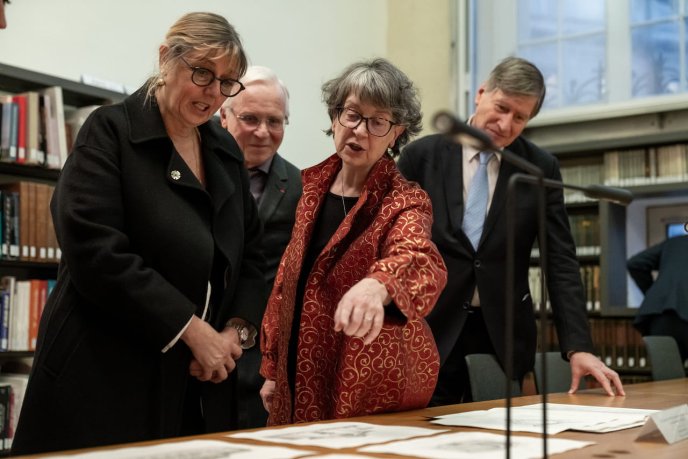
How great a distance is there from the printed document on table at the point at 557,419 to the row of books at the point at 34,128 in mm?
2679

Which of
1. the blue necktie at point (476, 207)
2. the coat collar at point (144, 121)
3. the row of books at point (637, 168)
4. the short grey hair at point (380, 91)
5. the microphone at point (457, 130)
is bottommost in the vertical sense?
the microphone at point (457, 130)

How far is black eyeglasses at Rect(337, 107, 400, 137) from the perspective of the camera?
196 centimetres

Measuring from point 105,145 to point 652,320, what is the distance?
4.07 m

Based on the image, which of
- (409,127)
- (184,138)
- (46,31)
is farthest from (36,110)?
(409,127)

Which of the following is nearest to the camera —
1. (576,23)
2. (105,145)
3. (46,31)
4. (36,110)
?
(105,145)

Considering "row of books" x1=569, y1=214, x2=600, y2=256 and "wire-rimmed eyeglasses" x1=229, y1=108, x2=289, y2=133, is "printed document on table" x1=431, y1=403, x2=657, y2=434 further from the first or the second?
"row of books" x1=569, y1=214, x2=600, y2=256

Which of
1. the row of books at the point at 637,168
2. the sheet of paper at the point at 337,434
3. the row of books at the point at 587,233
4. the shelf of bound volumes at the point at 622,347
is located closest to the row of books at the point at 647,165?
the row of books at the point at 637,168

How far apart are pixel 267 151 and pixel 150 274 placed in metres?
1.09

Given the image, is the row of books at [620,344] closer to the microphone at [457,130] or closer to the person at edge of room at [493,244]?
the person at edge of room at [493,244]

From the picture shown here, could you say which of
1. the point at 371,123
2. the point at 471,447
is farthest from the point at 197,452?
the point at 371,123

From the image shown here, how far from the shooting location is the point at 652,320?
507 cm

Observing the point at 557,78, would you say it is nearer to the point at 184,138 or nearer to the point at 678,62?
the point at 678,62

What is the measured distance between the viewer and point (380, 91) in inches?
76.9

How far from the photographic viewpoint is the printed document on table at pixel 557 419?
1672 mm
